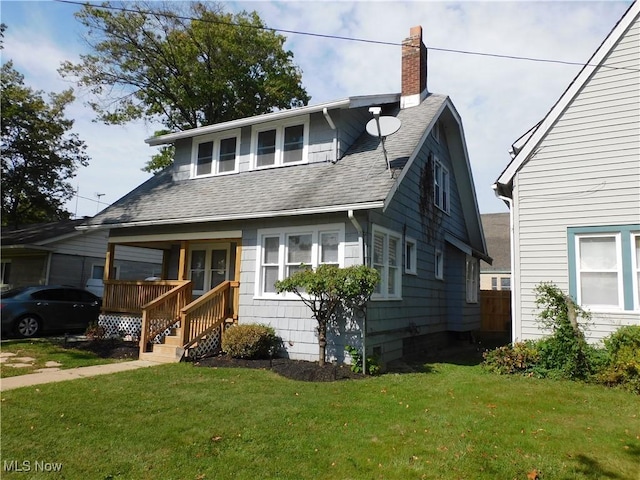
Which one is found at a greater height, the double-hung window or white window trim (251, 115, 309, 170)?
white window trim (251, 115, 309, 170)

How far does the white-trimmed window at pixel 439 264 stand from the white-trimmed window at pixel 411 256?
2.08m

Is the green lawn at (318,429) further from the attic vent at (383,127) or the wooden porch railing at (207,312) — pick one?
the attic vent at (383,127)

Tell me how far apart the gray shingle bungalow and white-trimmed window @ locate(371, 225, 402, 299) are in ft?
0.13

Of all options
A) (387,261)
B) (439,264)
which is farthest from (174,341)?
(439,264)

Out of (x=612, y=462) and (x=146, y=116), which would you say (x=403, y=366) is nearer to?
(x=612, y=462)

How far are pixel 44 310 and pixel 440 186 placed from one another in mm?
13276

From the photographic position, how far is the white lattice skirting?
1289 centimetres

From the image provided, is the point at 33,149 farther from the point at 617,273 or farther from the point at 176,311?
the point at 617,273

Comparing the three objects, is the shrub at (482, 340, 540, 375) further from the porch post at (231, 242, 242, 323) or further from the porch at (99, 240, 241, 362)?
the porch at (99, 240, 241, 362)

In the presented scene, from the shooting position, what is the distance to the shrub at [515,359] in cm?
884

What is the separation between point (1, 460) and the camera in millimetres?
→ 4449

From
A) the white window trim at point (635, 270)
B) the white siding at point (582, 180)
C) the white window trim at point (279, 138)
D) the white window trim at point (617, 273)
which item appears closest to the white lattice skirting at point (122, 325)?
the white window trim at point (279, 138)

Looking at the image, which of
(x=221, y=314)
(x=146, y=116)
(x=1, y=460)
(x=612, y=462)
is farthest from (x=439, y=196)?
(x=146, y=116)

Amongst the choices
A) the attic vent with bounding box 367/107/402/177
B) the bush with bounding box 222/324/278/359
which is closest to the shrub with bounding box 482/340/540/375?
the bush with bounding box 222/324/278/359
